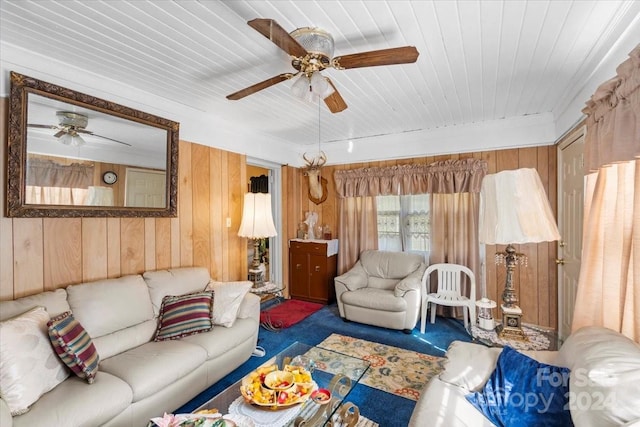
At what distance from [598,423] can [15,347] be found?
2.61 m

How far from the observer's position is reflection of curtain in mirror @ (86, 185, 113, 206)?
7.41ft

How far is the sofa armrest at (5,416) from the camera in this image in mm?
1236

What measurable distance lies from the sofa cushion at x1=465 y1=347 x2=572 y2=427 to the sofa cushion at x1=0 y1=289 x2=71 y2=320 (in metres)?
2.51

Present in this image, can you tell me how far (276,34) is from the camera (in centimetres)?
139

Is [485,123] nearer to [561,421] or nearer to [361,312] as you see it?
[361,312]

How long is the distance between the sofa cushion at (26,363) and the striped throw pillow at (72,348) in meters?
0.05

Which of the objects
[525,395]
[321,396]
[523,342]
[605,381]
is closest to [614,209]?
[523,342]

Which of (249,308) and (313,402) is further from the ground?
(249,308)

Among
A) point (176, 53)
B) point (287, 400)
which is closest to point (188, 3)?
point (176, 53)

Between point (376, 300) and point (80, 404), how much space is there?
265 centimetres

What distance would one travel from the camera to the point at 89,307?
78.4 inches

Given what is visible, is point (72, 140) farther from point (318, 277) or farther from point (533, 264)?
point (533, 264)

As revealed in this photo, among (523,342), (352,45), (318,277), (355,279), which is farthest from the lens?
(318,277)

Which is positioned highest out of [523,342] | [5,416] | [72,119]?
[72,119]
